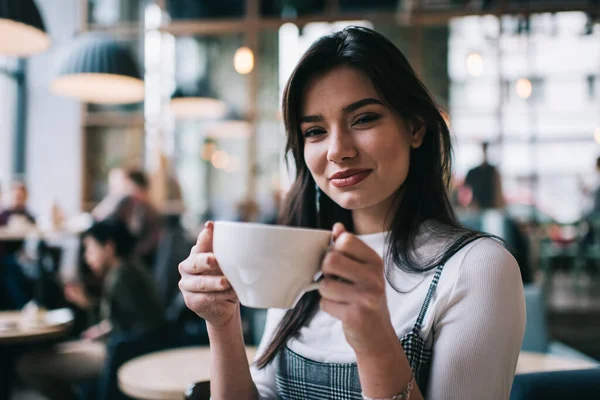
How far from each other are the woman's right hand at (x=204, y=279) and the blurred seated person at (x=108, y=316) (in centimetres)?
236

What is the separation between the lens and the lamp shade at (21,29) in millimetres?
2400

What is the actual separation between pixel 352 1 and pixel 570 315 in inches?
187

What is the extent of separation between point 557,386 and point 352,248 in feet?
2.20

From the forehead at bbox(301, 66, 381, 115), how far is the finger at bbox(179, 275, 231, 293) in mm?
390

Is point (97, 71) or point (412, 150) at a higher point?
point (97, 71)

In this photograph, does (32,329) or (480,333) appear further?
(32,329)

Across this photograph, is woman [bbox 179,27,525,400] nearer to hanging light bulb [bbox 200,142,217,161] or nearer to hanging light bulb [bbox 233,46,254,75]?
hanging light bulb [bbox 233,46,254,75]

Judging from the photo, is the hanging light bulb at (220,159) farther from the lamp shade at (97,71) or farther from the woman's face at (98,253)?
the woman's face at (98,253)

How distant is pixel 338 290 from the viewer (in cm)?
60

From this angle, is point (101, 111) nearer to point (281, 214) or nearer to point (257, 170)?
point (257, 170)

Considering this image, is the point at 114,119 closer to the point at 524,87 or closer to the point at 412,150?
the point at 524,87

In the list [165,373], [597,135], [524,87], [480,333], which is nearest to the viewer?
[480,333]

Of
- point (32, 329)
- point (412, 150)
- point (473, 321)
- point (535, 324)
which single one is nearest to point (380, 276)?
point (473, 321)

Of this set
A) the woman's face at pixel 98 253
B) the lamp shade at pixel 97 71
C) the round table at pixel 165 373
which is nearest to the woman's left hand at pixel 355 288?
the round table at pixel 165 373
